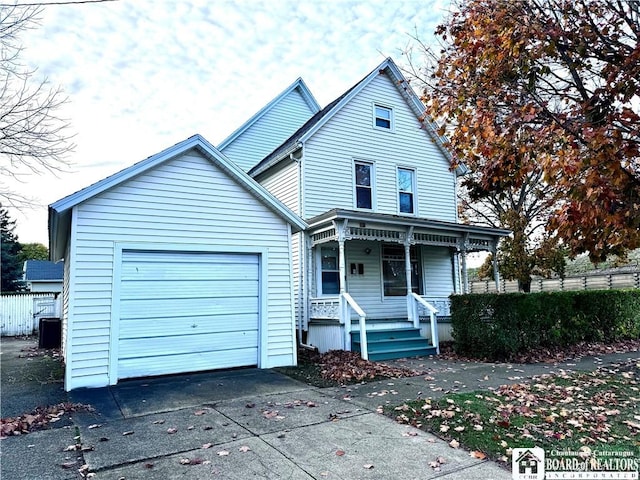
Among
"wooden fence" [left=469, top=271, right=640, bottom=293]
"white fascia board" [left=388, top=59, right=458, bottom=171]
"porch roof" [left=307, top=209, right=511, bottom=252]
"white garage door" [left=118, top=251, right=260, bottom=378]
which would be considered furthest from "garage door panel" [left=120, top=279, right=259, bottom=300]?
"wooden fence" [left=469, top=271, right=640, bottom=293]

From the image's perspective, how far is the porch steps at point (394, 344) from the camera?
34.5ft

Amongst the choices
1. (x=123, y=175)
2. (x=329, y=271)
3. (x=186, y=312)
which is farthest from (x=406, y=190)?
(x=123, y=175)

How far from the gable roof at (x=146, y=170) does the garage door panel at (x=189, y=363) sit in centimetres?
296

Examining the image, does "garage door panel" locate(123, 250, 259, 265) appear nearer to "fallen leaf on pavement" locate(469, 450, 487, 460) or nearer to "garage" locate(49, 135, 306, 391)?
"garage" locate(49, 135, 306, 391)

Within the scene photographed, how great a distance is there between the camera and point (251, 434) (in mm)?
4844

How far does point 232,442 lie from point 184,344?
4.30 metres

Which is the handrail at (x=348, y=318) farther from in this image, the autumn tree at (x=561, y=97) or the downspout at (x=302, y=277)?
the autumn tree at (x=561, y=97)

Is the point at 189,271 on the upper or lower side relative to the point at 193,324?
upper

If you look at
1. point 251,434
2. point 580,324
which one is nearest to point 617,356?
point 580,324

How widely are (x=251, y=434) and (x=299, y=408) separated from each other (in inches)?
48.8

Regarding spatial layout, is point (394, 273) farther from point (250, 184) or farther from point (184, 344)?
point (184, 344)

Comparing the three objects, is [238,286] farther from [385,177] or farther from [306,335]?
[385,177]

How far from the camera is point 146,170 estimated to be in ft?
27.3

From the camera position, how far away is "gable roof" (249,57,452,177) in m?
13.5
